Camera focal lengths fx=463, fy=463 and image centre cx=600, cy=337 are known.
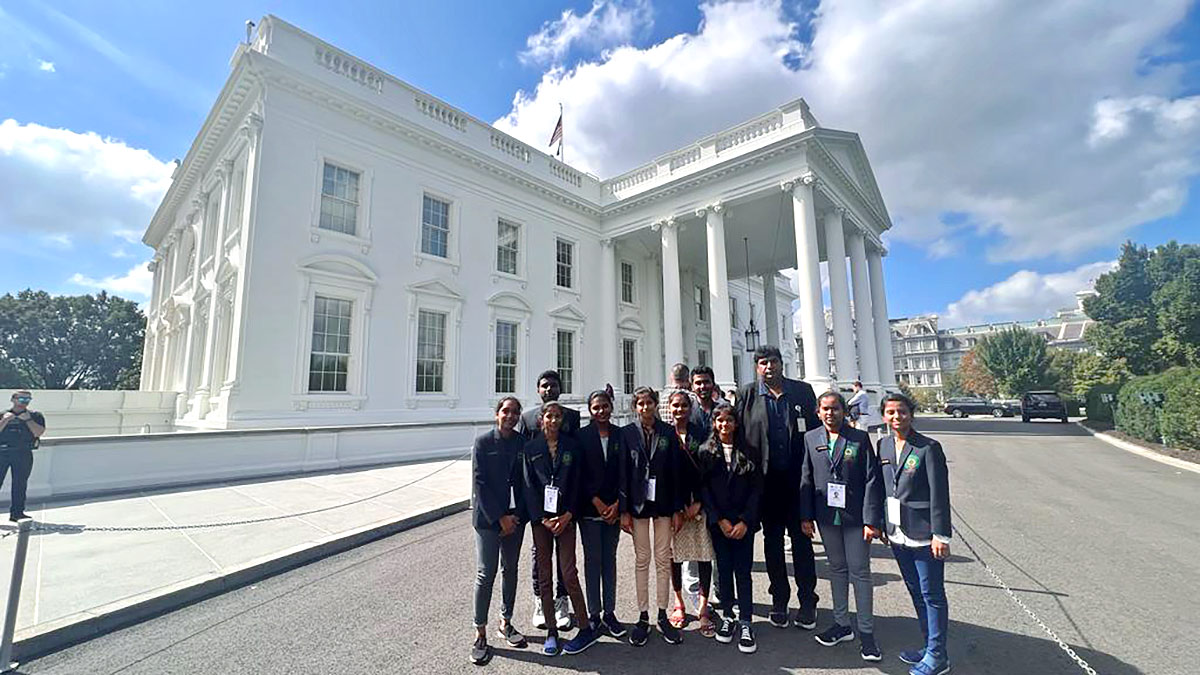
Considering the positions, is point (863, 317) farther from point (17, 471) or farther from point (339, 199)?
point (17, 471)

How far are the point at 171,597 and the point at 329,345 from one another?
8.79 meters

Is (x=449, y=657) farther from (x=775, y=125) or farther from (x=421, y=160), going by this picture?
(x=775, y=125)

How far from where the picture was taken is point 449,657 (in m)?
3.07

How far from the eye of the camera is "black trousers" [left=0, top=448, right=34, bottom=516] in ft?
19.4

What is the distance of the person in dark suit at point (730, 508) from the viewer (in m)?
3.31

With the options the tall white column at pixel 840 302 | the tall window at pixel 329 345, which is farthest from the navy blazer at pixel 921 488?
the tall window at pixel 329 345

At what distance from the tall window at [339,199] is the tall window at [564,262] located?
745 cm

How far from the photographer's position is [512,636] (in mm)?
3252

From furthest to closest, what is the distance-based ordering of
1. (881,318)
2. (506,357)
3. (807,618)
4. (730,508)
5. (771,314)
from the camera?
(771,314), (881,318), (506,357), (807,618), (730,508)

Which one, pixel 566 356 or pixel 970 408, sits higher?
pixel 566 356

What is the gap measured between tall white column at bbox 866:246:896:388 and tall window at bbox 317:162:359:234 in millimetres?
19136

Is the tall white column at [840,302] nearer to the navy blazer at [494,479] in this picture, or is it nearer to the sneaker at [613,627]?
the sneaker at [613,627]

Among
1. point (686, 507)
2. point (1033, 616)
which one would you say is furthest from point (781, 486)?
point (1033, 616)

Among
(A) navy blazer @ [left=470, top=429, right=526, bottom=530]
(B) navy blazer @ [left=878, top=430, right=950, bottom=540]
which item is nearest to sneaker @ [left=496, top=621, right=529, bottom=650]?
(A) navy blazer @ [left=470, top=429, right=526, bottom=530]
